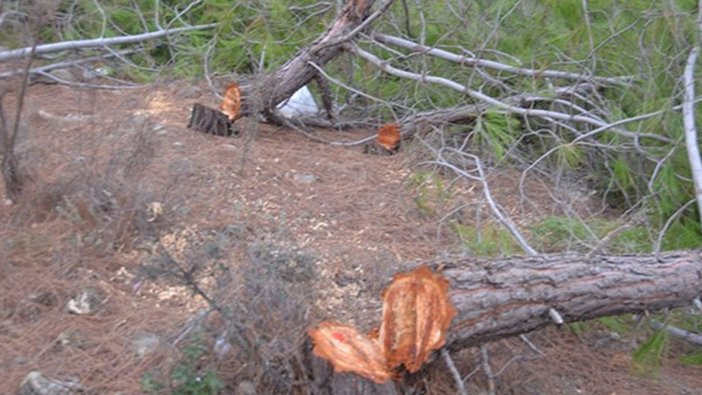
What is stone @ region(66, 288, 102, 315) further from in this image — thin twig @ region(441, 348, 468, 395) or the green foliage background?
the green foliage background

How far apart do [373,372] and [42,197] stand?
1918 mm

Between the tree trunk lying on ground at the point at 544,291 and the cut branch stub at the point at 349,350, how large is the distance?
0.03 metres

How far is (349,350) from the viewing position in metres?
3.12

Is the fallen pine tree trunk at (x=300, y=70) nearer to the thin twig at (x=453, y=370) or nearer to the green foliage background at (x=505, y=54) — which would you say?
the green foliage background at (x=505, y=54)

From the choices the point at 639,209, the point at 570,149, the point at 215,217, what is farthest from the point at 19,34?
the point at 639,209

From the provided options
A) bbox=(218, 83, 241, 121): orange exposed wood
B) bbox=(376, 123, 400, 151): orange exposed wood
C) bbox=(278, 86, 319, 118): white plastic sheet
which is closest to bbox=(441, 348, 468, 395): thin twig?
bbox=(376, 123, 400, 151): orange exposed wood

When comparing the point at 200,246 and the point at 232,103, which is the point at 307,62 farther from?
the point at 200,246

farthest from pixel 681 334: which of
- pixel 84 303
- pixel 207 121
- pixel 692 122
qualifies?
pixel 207 121

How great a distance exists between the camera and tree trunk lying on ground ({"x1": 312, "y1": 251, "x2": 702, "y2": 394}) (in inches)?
129

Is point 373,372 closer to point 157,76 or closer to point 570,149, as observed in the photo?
point 570,149

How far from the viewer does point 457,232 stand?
471cm

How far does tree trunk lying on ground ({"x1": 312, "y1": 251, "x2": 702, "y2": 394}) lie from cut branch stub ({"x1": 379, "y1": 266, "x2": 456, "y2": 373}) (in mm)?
72

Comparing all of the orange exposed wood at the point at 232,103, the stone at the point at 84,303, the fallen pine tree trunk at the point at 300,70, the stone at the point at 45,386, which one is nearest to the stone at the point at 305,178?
the fallen pine tree trunk at the point at 300,70

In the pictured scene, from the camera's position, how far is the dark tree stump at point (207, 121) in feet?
19.4
